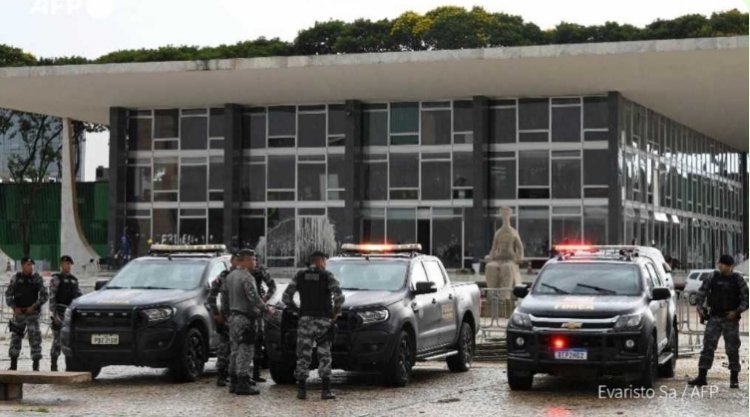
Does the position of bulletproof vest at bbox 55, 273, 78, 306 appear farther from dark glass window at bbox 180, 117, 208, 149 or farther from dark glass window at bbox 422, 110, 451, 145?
dark glass window at bbox 180, 117, 208, 149

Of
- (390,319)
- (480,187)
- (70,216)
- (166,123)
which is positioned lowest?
(390,319)

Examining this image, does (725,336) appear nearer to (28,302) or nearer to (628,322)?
(628,322)

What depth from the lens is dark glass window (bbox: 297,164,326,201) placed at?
48.6 m

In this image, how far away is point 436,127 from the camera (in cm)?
4741

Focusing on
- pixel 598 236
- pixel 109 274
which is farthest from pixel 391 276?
pixel 109 274

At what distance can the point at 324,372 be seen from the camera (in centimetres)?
1416

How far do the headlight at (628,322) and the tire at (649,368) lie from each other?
348 mm

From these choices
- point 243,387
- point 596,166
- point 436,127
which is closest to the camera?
point 243,387

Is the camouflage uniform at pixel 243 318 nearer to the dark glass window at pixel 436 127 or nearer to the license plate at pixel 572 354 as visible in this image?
the license plate at pixel 572 354

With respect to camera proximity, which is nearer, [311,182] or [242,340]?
[242,340]

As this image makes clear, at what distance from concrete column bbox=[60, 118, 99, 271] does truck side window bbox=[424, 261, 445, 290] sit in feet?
129

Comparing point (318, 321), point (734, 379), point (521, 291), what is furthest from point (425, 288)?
Answer: point (734, 379)

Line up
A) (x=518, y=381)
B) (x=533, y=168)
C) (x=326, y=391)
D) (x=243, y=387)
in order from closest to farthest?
(x=326, y=391)
(x=243, y=387)
(x=518, y=381)
(x=533, y=168)

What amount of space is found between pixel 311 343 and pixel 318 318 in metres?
0.31
